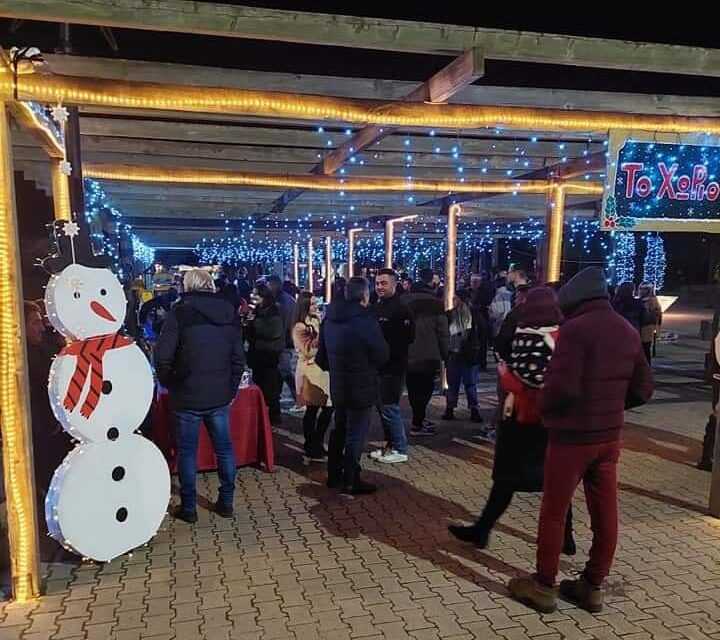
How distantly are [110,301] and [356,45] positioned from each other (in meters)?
2.04

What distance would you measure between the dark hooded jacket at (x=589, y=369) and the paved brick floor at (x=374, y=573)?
3.40ft

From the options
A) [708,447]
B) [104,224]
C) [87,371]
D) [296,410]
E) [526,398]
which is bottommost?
[296,410]

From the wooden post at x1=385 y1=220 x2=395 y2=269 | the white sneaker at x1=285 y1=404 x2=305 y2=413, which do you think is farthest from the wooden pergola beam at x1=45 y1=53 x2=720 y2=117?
the wooden post at x1=385 y1=220 x2=395 y2=269

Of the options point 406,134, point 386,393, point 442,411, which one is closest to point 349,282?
point 386,393

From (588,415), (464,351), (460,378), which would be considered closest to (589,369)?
(588,415)

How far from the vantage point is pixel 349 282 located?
4793 mm

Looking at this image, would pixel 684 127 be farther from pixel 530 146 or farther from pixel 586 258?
pixel 586 258

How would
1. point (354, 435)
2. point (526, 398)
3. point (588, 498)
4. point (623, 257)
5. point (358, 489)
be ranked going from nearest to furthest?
point (588, 498) → point (526, 398) → point (354, 435) → point (358, 489) → point (623, 257)

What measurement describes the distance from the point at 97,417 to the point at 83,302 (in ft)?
2.20

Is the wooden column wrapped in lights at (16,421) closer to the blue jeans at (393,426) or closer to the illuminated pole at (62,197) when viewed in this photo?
the illuminated pole at (62,197)

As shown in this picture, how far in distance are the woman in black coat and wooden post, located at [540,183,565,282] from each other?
3269mm

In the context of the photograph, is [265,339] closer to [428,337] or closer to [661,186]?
[428,337]

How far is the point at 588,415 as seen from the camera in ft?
10.1

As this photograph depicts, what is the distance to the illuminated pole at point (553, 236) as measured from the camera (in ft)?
23.9
